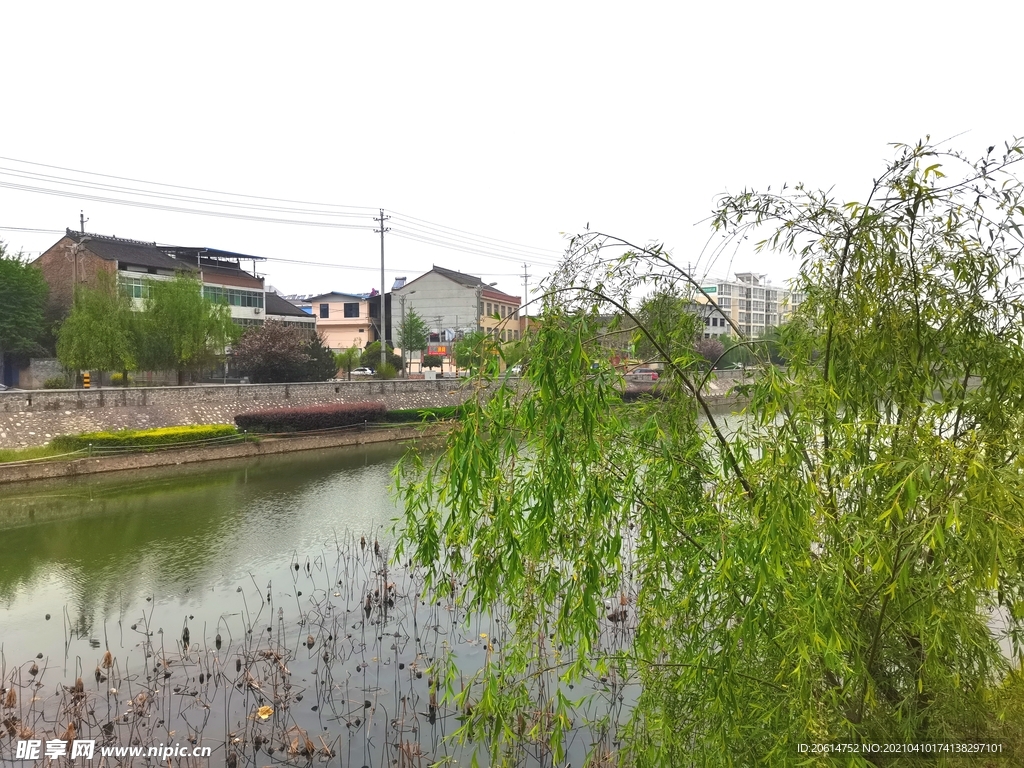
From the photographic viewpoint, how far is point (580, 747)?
5391 mm

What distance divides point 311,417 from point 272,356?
6170 mm

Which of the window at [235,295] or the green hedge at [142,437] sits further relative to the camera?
the window at [235,295]

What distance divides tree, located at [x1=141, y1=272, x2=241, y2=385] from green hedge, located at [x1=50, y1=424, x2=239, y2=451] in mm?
7621

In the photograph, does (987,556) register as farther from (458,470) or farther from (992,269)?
(458,470)

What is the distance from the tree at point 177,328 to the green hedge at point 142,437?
762cm

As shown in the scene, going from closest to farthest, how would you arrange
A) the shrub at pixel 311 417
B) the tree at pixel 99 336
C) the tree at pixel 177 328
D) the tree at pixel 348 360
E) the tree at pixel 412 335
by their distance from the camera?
the shrub at pixel 311 417
the tree at pixel 99 336
the tree at pixel 177 328
the tree at pixel 348 360
the tree at pixel 412 335

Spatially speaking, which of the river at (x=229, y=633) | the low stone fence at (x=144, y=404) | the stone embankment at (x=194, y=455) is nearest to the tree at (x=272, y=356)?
the low stone fence at (x=144, y=404)

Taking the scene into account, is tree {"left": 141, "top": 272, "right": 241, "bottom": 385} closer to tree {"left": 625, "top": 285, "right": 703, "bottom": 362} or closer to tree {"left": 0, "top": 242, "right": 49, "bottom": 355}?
tree {"left": 0, "top": 242, "right": 49, "bottom": 355}

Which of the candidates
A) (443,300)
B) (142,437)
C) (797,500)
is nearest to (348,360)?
(443,300)

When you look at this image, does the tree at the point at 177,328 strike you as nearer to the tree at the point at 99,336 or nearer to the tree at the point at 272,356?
the tree at the point at 99,336

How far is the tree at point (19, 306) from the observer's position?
2647 cm

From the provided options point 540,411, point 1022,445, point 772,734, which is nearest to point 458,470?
point 540,411

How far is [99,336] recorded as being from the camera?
22.8 meters

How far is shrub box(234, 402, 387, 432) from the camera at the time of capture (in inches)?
791
